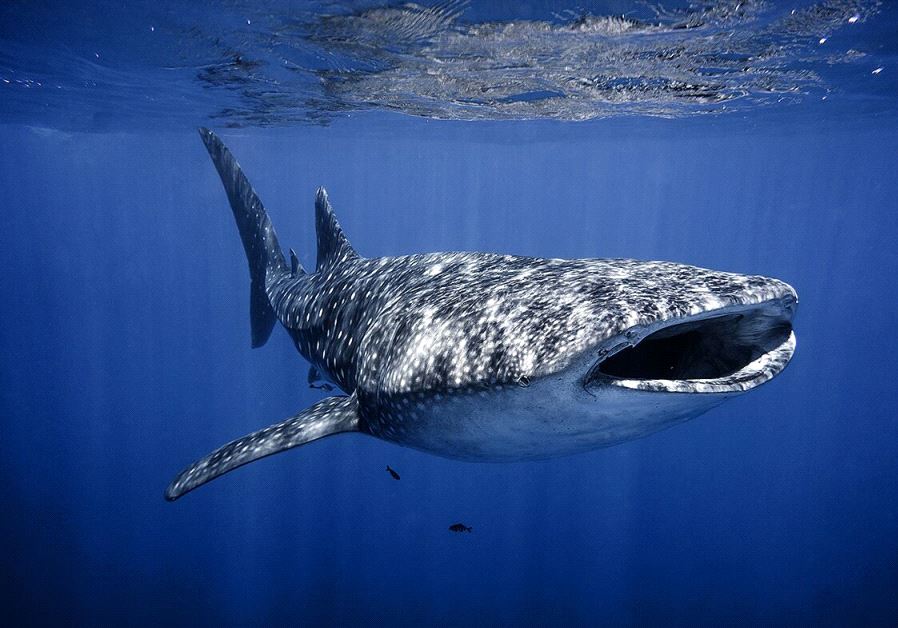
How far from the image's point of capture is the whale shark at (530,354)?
96.2 inches

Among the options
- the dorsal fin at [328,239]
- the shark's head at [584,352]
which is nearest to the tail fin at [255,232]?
the dorsal fin at [328,239]

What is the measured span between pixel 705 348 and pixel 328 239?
457 cm

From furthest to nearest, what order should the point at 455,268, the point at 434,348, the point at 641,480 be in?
the point at 641,480 < the point at 455,268 < the point at 434,348

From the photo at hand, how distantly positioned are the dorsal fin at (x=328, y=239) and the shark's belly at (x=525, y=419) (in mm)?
2888

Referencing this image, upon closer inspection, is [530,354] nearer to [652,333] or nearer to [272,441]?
[652,333]

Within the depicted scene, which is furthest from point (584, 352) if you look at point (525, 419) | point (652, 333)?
point (525, 419)

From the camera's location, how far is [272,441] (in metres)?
4.13

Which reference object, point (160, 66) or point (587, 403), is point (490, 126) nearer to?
point (160, 66)

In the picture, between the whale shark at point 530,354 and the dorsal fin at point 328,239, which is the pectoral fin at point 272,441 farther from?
the dorsal fin at point 328,239

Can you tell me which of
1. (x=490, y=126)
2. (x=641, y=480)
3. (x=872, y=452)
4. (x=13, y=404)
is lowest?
(x=872, y=452)

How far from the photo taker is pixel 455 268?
14.8 ft

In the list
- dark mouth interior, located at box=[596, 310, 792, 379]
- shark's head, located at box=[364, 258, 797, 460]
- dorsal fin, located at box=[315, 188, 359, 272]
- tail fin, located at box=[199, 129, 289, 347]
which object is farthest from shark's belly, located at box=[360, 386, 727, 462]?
tail fin, located at box=[199, 129, 289, 347]

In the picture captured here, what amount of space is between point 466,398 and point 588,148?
32.3 m

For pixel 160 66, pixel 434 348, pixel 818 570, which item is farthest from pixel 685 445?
pixel 434 348
